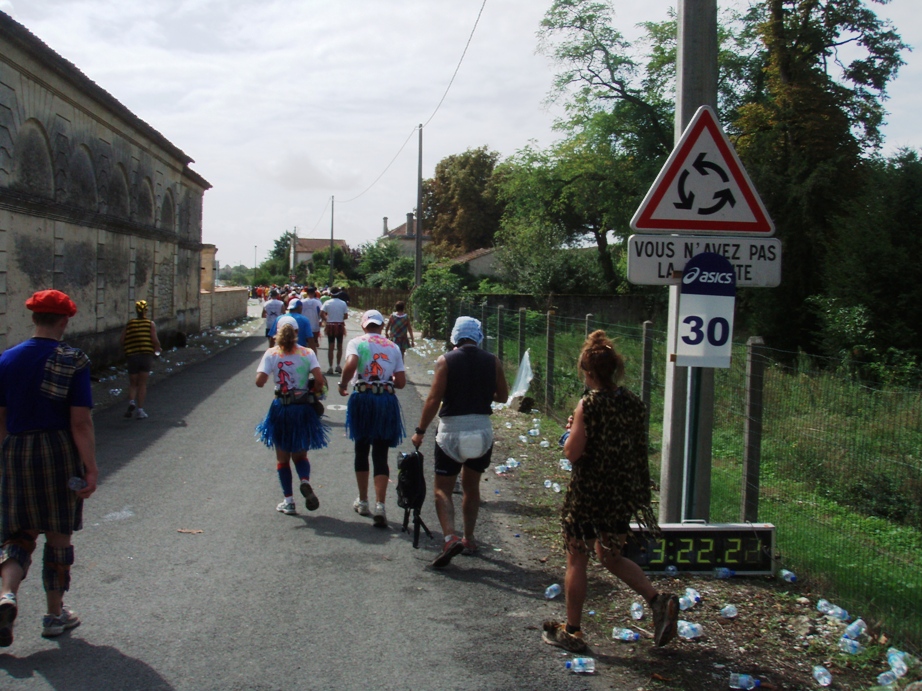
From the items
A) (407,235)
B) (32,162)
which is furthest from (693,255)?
(407,235)

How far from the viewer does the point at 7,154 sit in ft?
46.3

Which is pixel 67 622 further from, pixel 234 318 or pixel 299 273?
pixel 299 273

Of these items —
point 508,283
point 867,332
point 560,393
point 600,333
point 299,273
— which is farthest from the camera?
point 299,273

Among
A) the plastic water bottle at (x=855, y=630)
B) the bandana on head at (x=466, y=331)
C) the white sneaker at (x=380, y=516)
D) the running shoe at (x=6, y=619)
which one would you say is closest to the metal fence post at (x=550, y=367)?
the white sneaker at (x=380, y=516)

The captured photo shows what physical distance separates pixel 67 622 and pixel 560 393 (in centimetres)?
900

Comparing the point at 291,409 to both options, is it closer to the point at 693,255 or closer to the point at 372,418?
the point at 372,418

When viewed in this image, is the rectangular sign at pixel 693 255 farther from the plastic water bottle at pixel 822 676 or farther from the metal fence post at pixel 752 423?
the plastic water bottle at pixel 822 676

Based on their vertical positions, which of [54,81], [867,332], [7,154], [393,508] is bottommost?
[393,508]

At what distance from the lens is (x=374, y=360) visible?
7.02m

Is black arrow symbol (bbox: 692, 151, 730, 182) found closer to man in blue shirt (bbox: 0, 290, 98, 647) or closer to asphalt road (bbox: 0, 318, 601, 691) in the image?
asphalt road (bbox: 0, 318, 601, 691)

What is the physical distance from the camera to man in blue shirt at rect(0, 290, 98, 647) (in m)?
4.48

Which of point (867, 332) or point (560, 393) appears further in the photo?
point (867, 332)

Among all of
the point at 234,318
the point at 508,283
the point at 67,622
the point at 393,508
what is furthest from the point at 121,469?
the point at 234,318

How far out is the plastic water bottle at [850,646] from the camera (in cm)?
443
